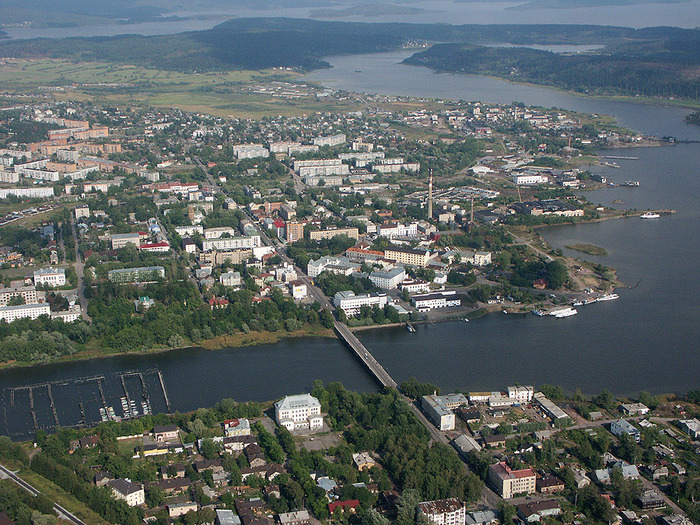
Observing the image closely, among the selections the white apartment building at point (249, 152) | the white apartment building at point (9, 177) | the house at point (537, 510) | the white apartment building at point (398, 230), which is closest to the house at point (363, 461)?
the house at point (537, 510)

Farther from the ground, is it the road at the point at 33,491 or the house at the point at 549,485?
the road at the point at 33,491

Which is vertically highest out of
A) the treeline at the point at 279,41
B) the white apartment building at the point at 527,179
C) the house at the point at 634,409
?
the treeline at the point at 279,41

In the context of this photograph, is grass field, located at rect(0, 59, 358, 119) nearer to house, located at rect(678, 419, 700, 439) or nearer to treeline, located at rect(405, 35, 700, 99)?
treeline, located at rect(405, 35, 700, 99)

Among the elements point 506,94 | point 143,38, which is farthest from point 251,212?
point 143,38

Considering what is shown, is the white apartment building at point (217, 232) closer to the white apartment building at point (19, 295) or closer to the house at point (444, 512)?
the white apartment building at point (19, 295)

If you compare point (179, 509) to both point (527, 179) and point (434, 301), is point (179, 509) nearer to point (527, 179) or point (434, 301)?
point (434, 301)

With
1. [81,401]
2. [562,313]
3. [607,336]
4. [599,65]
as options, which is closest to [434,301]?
[562,313]

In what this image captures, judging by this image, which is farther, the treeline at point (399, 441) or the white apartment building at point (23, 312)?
the white apartment building at point (23, 312)
